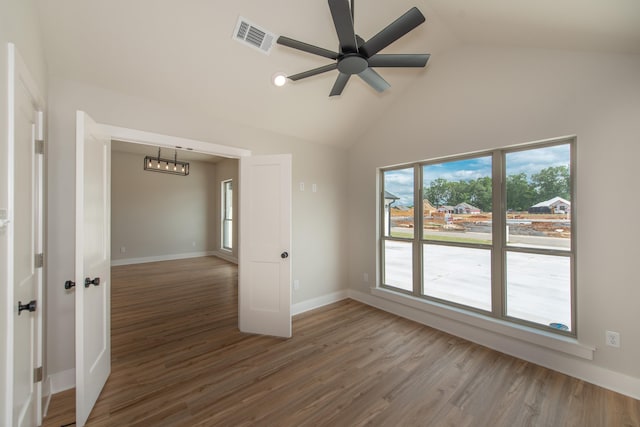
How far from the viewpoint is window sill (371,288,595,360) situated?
2.25m

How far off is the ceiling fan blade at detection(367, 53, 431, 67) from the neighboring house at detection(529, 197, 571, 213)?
1.94 metres

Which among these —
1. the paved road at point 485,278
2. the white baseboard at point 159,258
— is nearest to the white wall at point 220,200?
the white baseboard at point 159,258

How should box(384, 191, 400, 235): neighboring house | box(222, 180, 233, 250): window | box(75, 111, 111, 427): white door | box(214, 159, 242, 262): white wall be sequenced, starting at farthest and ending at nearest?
box(222, 180, 233, 250): window → box(214, 159, 242, 262): white wall → box(384, 191, 400, 235): neighboring house → box(75, 111, 111, 427): white door

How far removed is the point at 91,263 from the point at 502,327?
378cm

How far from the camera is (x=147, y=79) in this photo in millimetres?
2352

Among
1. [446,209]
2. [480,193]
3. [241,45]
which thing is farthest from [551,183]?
[241,45]

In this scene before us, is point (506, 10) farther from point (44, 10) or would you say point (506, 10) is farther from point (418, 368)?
point (44, 10)

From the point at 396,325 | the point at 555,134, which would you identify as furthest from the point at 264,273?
the point at 555,134

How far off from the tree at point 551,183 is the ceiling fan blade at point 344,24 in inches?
90.8

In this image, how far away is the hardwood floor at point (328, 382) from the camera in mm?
1816

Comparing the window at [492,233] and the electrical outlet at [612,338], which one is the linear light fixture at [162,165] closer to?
the window at [492,233]

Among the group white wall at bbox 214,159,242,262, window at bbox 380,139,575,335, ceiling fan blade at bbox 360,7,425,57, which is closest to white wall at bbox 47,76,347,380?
window at bbox 380,139,575,335

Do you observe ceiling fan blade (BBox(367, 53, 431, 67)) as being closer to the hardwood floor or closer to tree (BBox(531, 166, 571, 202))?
tree (BBox(531, 166, 571, 202))

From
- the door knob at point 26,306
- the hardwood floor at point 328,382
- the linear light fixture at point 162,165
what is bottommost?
the hardwood floor at point 328,382
